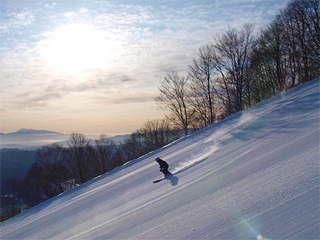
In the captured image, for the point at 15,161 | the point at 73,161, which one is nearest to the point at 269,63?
the point at 73,161

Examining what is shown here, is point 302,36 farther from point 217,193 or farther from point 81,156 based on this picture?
point 81,156

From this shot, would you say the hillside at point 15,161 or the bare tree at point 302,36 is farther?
the hillside at point 15,161

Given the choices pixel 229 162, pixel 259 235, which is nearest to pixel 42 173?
pixel 229 162

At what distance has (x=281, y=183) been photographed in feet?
→ 16.2

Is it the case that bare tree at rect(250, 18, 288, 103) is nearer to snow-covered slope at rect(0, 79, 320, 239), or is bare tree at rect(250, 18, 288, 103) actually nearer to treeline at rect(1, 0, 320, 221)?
treeline at rect(1, 0, 320, 221)

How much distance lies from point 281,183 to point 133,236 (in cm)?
267

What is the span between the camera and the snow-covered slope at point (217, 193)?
13.5 feet

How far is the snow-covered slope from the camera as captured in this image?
4121 mm

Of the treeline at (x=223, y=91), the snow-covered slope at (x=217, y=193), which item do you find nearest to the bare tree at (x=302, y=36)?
the treeline at (x=223, y=91)

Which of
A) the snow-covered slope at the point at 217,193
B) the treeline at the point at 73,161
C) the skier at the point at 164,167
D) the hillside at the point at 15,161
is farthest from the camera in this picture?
the hillside at the point at 15,161

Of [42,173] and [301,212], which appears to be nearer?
[301,212]

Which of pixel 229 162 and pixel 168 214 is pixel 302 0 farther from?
pixel 168 214

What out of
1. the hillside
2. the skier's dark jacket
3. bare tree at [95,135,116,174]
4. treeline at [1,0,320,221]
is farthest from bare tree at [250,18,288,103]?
the hillside

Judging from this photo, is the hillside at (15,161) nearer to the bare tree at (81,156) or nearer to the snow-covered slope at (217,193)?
the bare tree at (81,156)
